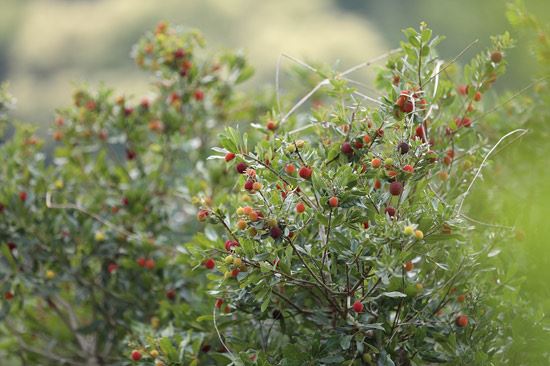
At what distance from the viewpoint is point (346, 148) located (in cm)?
235

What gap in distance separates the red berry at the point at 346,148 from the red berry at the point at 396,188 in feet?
0.71

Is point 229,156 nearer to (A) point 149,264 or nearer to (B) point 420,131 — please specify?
(B) point 420,131

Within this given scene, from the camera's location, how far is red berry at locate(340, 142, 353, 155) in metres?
2.35

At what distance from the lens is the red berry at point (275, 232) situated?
7.13ft

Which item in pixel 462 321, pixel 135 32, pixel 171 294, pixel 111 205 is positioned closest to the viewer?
pixel 462 321

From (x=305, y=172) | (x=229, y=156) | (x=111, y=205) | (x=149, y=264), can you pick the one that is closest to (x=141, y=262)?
(x=149, y=264)

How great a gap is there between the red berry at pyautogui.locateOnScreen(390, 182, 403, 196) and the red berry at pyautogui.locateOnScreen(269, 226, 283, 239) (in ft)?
1.17

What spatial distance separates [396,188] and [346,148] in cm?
24

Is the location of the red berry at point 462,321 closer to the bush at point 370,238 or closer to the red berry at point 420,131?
the bush at point 370,238

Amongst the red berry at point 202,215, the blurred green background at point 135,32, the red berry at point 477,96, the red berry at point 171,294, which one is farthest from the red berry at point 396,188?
the blurred green background at point 135,32

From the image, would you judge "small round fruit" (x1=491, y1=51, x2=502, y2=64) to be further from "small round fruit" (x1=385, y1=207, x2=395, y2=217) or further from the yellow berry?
the yellow berry

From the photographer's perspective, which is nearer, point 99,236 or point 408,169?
point 408,169

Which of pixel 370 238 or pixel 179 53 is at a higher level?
pixel 179 53

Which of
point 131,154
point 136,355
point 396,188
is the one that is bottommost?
point 136,355
